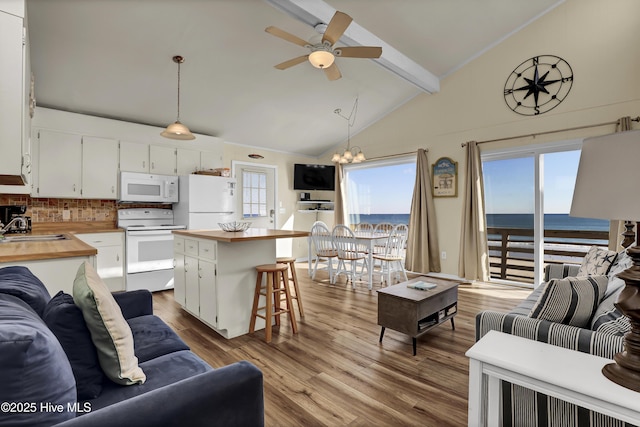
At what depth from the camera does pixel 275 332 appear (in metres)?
2.84

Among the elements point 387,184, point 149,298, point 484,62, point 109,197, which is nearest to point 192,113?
point 109,197

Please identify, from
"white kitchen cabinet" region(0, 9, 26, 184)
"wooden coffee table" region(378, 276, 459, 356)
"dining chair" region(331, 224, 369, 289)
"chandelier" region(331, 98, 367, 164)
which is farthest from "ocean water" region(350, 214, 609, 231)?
"white kitchen cabinet" region(0, 9, 26, 184)

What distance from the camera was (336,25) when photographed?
2391 millimetres

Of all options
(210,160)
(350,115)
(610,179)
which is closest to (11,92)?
(610,179)

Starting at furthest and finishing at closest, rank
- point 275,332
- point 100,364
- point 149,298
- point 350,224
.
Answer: point 350,224
point 275,332
point 149,298
point 100,364

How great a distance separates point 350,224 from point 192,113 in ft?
12.3

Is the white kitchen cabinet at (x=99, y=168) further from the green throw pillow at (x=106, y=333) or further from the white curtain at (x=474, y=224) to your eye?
the white curtain at (x=474, y=224)

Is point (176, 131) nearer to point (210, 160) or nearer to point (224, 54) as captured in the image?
point (224, 54)

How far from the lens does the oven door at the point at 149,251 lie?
13.1 feet

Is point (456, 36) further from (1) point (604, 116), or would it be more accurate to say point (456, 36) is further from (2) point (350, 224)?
(2) point (350, 224)

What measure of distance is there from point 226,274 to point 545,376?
7.56 ft

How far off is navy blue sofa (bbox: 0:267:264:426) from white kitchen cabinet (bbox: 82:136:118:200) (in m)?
3.13

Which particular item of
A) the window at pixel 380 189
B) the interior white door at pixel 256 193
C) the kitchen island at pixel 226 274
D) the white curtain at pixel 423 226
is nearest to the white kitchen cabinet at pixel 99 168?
the kitchen island at pixel 226 274

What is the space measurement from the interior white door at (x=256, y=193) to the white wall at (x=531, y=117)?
99.8 inches
